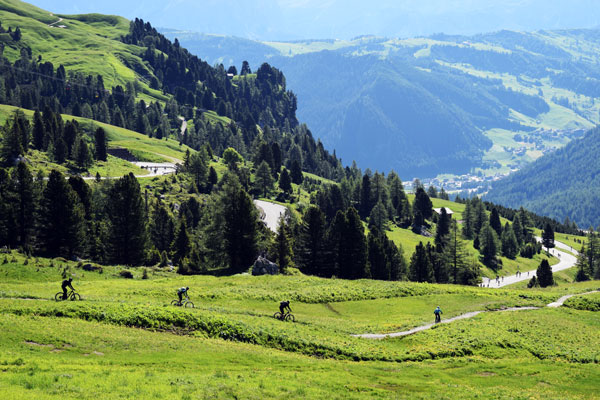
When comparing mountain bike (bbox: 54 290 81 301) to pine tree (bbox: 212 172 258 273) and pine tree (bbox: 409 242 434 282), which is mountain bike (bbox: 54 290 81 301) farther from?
pine tree (bbox: 409 242 434 282)

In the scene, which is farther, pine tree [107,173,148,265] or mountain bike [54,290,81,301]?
pine tree [107,173,148,265]

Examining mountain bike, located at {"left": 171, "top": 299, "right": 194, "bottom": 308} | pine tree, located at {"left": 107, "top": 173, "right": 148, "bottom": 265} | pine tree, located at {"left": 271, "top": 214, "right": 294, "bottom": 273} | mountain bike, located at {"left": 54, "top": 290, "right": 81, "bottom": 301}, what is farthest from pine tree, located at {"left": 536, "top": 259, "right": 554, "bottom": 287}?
mountain bike, located at {"left": 54, "top": 290, "right": 81, "bottom": 301}

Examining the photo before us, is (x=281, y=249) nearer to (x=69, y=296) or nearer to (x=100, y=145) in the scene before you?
(x=69, y=296)

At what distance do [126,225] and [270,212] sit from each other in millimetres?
85485

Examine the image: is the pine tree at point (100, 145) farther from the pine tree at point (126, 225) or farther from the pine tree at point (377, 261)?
the pine tree at point (377, 261)

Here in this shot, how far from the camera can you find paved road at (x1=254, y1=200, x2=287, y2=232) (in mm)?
162625

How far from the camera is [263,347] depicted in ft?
147

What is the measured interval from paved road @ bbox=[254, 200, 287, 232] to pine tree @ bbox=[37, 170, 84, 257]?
236 feet

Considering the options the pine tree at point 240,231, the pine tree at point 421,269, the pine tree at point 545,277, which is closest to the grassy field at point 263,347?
the pine tree at point 240,231

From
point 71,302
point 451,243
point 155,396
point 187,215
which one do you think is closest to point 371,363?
point 155,396

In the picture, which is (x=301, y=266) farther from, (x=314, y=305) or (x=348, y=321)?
(x=348, y=321)

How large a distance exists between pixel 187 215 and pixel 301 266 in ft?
183

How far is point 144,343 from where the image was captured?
39.1 metres

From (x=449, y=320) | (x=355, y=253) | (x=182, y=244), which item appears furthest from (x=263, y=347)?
(x=182, y=244)
